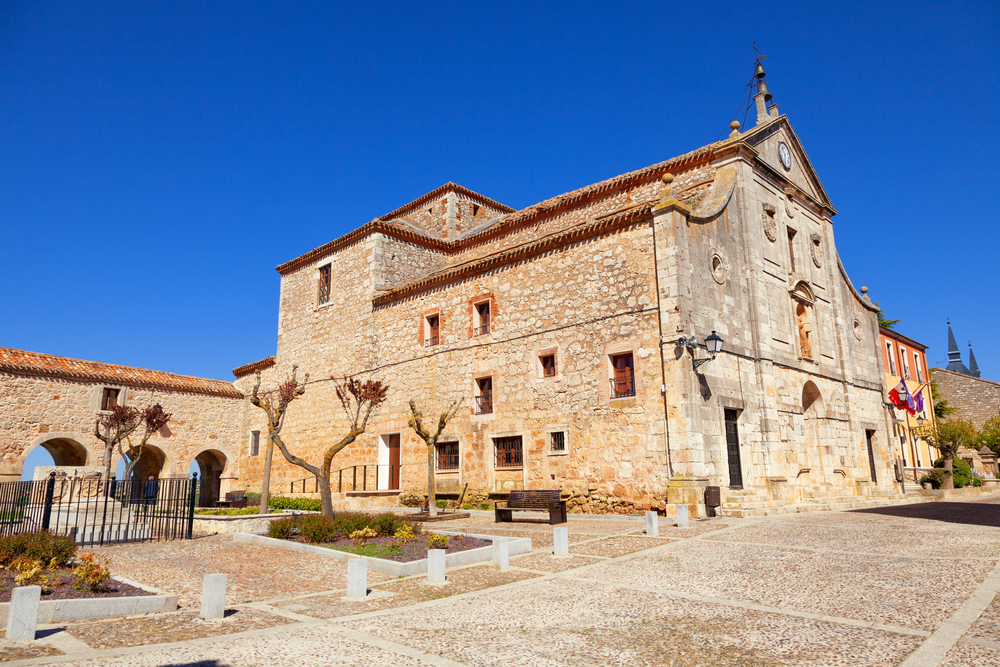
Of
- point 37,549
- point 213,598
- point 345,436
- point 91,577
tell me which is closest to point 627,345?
point 345,436

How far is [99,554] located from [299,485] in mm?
13598

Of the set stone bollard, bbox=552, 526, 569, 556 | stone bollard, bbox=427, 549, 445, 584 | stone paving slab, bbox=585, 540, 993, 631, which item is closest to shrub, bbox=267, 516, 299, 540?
stone bollard, bbox=427, 549, 445, 584

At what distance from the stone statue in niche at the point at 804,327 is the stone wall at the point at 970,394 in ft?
75.2

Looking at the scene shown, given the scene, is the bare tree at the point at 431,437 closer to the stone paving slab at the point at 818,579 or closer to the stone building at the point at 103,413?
the stone paving slab at the point at 818,579

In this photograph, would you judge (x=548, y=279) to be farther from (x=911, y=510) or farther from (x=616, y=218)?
(x=911, y=510)

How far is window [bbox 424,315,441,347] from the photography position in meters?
21.0

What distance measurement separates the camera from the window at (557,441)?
16.8 m

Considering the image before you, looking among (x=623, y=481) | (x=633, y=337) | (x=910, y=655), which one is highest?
(x=633, y=337)

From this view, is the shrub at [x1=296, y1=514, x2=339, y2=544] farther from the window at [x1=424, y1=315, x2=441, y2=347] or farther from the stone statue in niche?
the stone statue in niche

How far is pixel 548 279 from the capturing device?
59.1 feet

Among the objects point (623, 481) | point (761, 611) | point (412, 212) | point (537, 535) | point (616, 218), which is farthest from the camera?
point (412, 212)

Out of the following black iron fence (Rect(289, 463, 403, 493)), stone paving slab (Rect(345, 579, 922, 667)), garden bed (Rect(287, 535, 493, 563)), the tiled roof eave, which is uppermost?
the tiled roof eave

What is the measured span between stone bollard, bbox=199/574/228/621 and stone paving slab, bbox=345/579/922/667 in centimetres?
133

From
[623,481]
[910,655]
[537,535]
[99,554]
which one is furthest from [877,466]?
[99,554]
